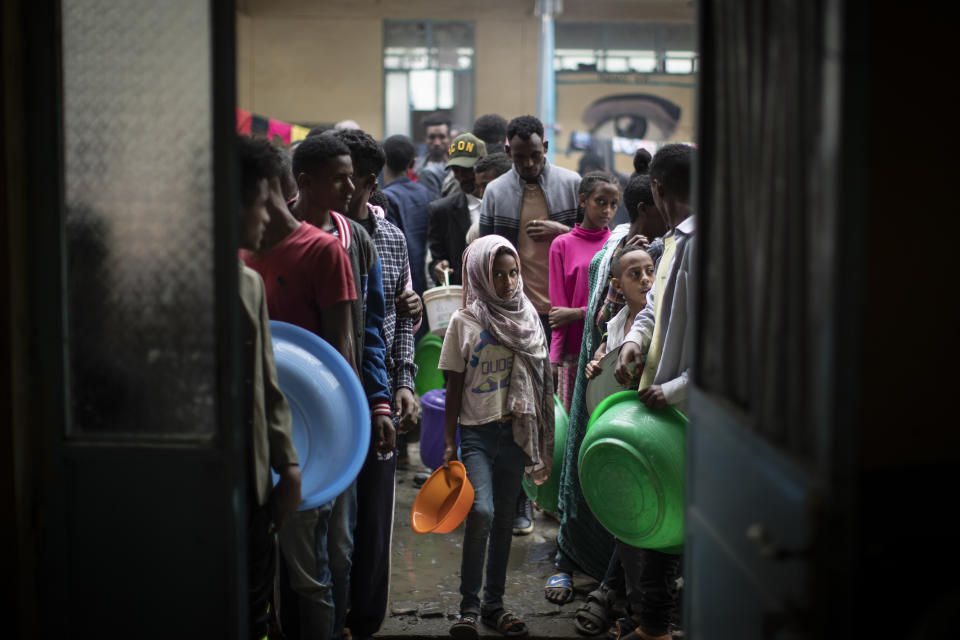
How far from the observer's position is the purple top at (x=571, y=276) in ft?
16.9

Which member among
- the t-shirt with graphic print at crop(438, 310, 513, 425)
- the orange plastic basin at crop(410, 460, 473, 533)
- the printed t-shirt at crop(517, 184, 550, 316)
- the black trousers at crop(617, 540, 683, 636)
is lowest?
the black trousers at crop(617, 540, 683, 636)

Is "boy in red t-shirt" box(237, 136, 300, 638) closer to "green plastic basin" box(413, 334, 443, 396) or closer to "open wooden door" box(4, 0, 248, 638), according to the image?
"open wooden door" box(4, 0, 248, 638)

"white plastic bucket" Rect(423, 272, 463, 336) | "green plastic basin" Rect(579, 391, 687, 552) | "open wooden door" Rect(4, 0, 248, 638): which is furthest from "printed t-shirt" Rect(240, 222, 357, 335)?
"white plastic bucket" Rect(423, 272, 463, 336)

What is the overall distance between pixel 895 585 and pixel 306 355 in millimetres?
1941

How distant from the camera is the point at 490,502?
12.9ft

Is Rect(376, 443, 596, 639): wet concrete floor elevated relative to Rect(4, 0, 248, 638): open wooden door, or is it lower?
lower

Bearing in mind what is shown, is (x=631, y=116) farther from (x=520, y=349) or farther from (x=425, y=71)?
(x=520, y=349)

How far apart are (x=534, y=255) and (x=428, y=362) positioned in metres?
1.27

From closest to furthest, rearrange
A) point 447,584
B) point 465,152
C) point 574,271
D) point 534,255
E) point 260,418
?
point 260,418 → point 447,584 → point 574,271 → point 534,255 → point 465,152

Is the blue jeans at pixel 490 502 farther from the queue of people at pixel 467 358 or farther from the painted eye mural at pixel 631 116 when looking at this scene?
the painted eye mural at pixel 631 116

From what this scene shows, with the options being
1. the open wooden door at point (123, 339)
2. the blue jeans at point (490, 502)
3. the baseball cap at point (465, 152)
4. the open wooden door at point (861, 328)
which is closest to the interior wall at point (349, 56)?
the baseball cap at point (465, 152)

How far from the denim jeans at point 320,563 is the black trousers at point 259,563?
319 millimetres

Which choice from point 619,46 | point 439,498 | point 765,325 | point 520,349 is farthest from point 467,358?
point 619,46

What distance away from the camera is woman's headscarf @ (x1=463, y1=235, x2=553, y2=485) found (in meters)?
3.99
